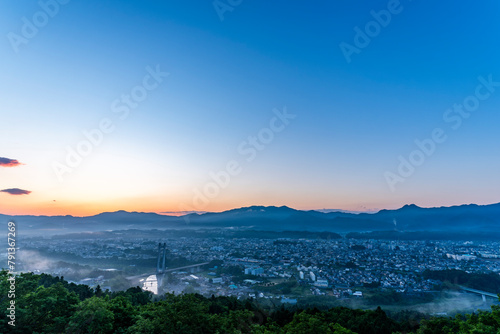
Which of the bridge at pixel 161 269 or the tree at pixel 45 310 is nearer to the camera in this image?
the tree at pixel 45 310

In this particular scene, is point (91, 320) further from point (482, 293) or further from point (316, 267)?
point (482, 293)

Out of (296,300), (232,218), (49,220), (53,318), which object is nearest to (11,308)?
(53,318)

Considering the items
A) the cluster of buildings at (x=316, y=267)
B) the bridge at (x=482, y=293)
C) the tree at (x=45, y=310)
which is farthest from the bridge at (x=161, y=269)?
the bridge at (x=482, y=293)

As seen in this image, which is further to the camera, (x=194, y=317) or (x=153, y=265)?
(x=153, y=265)

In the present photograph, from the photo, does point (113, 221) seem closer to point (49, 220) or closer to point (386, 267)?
point (49, 220)

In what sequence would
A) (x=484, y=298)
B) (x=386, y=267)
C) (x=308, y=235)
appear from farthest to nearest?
1. (x=308, y=235)
2. (x=386, y=267)
3. (x=484, y=298)

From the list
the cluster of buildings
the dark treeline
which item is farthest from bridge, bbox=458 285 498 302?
the dark treeline

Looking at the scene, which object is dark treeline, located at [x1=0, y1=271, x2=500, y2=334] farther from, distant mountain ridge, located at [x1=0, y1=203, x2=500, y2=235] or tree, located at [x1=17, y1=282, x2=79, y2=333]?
distant mountain ridge, located at [x1=0, y1=203, x2=500, y2=235]

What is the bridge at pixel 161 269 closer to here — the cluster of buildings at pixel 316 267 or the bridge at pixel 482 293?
the cluster of buildings at pixel 316 267
